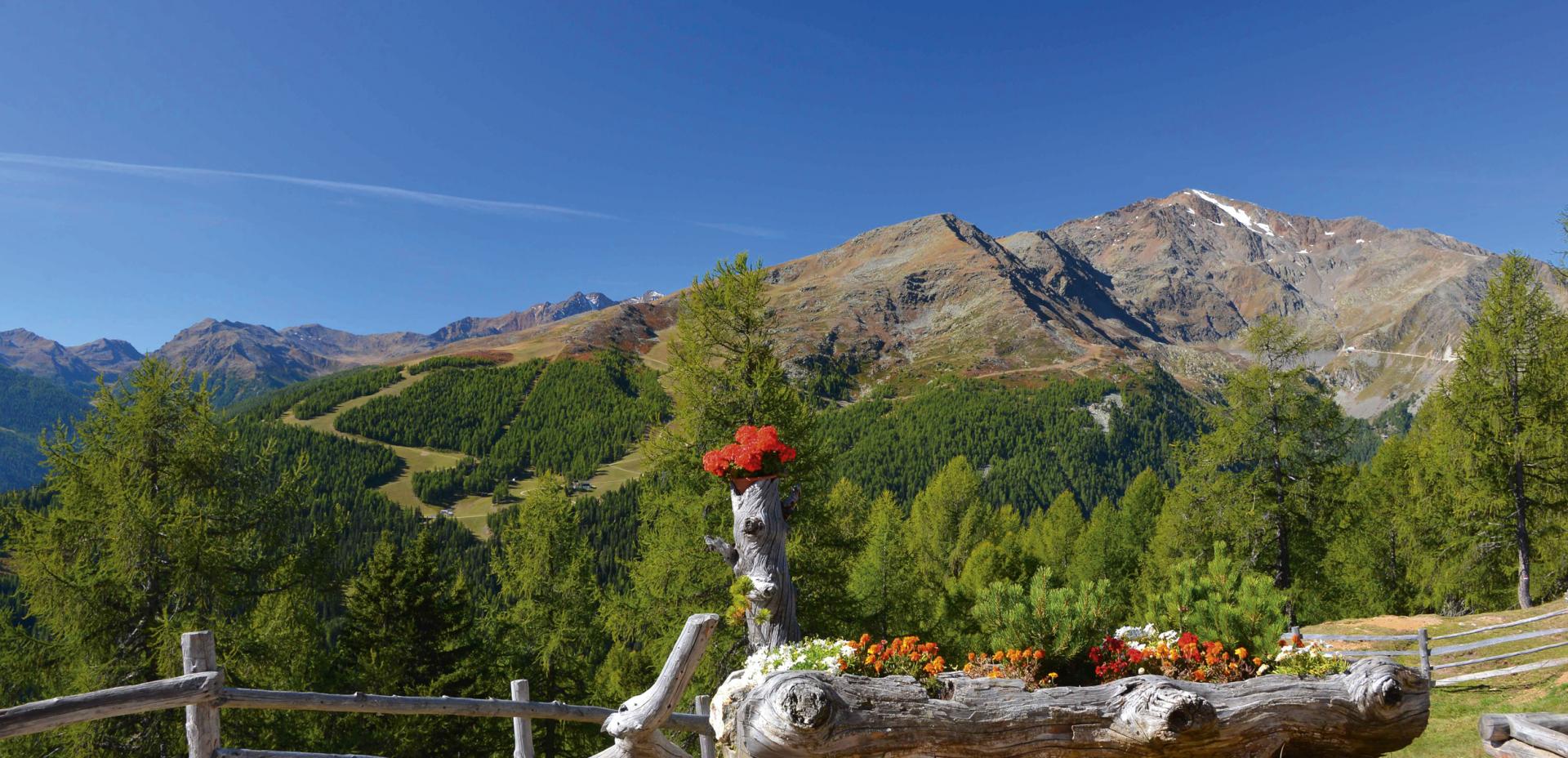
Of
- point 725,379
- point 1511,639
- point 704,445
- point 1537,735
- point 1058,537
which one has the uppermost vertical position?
point 725,379

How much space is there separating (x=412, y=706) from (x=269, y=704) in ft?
4.20


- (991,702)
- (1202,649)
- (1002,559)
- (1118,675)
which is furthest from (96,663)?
(1002,559)

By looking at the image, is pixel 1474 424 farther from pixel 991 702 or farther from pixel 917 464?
pixel 917 464

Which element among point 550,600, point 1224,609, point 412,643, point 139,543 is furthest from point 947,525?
point 139,543

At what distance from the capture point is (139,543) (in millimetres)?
11820

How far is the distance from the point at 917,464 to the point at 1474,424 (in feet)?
397

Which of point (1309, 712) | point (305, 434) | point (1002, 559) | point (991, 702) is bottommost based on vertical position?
point (1002, 559)

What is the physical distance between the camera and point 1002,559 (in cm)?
3400

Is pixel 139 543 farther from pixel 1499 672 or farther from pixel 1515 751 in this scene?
pixel 1499 672

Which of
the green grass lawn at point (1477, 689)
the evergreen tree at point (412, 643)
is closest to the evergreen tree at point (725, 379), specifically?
the green grass lawn at point (1477, 689)

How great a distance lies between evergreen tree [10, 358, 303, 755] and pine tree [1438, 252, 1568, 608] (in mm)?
31605

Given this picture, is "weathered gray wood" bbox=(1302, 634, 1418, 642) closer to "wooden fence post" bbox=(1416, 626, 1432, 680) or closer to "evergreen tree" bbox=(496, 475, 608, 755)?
"wooden fence post" bbox=(1416, 626, 1432, 680)

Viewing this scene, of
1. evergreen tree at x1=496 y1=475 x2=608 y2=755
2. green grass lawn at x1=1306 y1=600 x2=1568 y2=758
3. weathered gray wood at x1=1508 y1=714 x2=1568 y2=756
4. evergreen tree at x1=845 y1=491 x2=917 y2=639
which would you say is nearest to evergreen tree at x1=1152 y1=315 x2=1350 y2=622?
green grass lawn at x1=1306 y1=600 x2=1568 y2=758

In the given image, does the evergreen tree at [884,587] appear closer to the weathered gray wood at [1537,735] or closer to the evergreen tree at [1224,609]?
the evergreen tree at [1224,609]
